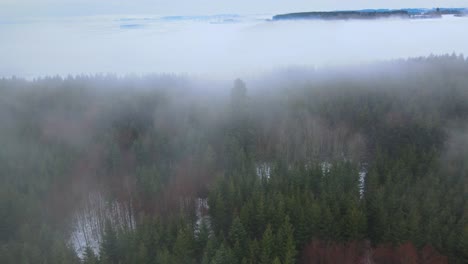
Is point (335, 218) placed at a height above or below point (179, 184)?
below

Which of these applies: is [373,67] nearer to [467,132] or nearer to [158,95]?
[467,132]

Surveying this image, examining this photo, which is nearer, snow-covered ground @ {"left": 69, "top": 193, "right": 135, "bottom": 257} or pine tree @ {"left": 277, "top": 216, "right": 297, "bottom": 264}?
pine tree @ {"left": 277, "top": 216, "right": 297, "bottom": 264}

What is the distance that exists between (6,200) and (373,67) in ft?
359

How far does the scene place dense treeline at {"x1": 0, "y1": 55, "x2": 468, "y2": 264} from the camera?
31953 millimetres

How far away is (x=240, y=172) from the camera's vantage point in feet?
165

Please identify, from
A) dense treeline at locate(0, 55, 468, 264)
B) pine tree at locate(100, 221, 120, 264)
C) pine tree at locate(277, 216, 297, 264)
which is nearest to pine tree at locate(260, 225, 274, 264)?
dense treeline at locate(0, 55, 468, 264)

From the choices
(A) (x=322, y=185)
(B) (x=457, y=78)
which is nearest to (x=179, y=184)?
(A) (x=322, y=185)

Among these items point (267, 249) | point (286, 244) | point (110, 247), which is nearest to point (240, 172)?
point (286, 244)

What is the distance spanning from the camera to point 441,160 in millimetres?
52781

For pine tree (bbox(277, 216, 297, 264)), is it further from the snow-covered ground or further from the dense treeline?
the snow-covered ground

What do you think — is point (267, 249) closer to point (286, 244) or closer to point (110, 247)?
point (286, 244)

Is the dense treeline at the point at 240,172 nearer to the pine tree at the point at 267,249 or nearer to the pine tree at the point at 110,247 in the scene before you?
the pine tree at the point at 110,247

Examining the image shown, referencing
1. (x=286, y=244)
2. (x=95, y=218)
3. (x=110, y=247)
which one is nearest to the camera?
(x=286, y=244)

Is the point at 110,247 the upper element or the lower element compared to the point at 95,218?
lower
